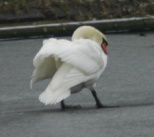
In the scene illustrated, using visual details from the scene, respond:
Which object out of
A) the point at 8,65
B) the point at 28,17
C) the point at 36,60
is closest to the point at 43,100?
the point at 36,60

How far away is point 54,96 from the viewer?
9609 mm

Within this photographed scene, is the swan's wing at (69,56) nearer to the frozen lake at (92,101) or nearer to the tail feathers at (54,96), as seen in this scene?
the tail feathers at (54,96)

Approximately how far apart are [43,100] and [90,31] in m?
0.96

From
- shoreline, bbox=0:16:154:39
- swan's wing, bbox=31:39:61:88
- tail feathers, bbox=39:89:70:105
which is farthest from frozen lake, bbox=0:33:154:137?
shoreline, bbox=0:16:154:39

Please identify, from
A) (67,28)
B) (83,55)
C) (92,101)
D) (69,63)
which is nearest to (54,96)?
(69,63)

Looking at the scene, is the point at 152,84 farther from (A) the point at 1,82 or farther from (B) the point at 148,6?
(B) the point at 148,6

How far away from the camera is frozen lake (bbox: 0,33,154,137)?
29.2 ft

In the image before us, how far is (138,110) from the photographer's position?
9.77 meters

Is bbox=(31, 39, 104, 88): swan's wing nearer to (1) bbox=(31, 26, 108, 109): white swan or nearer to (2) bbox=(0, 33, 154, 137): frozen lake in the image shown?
(1) bbox=(31, 26, 108, 109): white swan

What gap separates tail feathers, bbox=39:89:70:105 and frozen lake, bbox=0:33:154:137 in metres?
0.17

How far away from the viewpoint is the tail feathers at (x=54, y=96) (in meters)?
9.54

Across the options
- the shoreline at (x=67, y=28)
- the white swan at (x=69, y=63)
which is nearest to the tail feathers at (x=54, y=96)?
the white swan at (x=69, y=63)

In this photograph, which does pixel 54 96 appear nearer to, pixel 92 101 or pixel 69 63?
pixel 69 63

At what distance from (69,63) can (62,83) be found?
21cm
